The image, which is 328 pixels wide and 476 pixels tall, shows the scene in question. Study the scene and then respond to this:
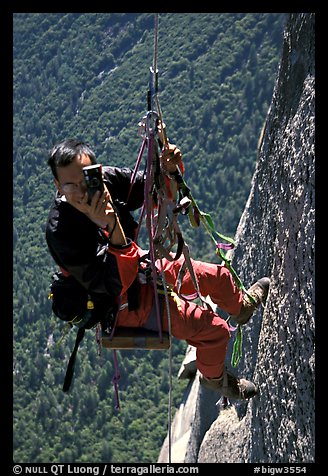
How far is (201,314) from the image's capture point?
3936 mm

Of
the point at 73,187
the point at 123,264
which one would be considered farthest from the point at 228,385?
the point at 73,187

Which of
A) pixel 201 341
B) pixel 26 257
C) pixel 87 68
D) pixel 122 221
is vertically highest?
pixel 87 68

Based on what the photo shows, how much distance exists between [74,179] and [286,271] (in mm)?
1369

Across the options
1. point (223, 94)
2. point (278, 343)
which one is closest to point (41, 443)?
point (223, 94)

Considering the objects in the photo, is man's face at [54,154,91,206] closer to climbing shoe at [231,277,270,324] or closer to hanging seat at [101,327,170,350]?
hanging seat at [101,327,170,350]

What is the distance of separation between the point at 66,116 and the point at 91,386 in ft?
41.6

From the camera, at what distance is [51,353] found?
32.0 meters

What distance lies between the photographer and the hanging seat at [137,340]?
12.5 feet

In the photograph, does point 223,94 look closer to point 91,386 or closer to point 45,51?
point 45,51

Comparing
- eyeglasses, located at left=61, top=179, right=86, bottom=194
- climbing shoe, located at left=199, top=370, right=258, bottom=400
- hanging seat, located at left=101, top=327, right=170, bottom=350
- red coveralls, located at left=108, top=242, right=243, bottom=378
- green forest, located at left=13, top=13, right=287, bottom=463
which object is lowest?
climbing shoe, located at left=199, top=370, right=258, bottom=400

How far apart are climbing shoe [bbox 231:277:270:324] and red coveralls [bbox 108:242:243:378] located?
0.41ft

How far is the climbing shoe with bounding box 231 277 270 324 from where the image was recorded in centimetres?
434

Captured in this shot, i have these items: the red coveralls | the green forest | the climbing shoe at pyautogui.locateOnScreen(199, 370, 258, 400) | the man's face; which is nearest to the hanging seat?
the red coveralls

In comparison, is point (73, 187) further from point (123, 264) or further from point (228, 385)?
point (228, 385)
